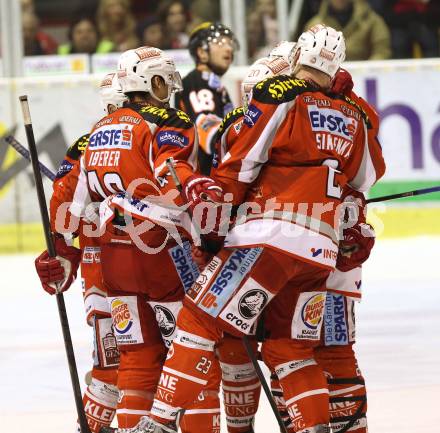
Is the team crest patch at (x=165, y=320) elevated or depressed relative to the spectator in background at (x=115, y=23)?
depressed

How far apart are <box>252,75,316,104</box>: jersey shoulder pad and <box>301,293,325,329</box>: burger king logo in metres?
0.62

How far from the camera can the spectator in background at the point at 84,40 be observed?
30.6 feet

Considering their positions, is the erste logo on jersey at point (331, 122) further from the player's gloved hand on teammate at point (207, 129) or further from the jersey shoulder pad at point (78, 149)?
the player's gloved hand on teammate at point (207, 129)

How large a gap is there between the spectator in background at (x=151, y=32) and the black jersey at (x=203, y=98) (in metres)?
3.20

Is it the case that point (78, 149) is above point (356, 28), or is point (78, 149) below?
above

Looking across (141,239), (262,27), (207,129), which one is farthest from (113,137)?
(262,27)

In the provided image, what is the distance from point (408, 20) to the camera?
31.2ft

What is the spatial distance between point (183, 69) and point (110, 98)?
184 inches

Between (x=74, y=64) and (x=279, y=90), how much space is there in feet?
18.4

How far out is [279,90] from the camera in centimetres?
380

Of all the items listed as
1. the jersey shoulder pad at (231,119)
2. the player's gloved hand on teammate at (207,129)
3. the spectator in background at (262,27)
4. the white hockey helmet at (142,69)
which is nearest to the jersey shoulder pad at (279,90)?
the jersey shoulder pad at (231,119)

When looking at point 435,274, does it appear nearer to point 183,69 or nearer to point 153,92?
point 183,69

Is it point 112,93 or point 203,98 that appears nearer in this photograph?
point 112,93

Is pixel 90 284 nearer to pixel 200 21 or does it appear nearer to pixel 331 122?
pixel 331 122
